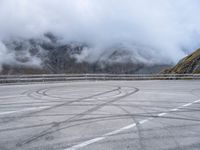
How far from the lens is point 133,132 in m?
6.09

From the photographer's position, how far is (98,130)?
6199 mm

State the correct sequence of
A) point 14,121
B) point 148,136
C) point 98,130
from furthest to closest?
1. point 14,121
2. point 98,130
3. point 148,136

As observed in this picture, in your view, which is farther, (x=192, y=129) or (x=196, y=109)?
(x=196, y=109)

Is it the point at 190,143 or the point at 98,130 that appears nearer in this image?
the point at 190,143

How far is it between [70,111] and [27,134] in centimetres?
302

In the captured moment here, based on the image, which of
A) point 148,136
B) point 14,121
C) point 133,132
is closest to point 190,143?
point 148,136

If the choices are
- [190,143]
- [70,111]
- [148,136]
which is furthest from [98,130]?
[70,111]

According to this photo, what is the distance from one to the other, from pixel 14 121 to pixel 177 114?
5116 millimetres

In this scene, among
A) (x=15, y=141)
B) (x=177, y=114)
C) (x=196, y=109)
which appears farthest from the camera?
(x=196, y=109)

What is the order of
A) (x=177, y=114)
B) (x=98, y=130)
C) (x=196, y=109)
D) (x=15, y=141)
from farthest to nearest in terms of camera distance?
(x=196, y=109), (x=177, y=114), (x=98, y=130), (x=15, y=141)

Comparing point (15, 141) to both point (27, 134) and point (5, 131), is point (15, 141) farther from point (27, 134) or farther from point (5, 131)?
point (5, 131)

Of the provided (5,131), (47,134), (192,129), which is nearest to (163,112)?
(192,129)

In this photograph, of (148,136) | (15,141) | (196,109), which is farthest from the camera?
(196,109)

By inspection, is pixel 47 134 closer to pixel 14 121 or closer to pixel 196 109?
pixel 14 121
